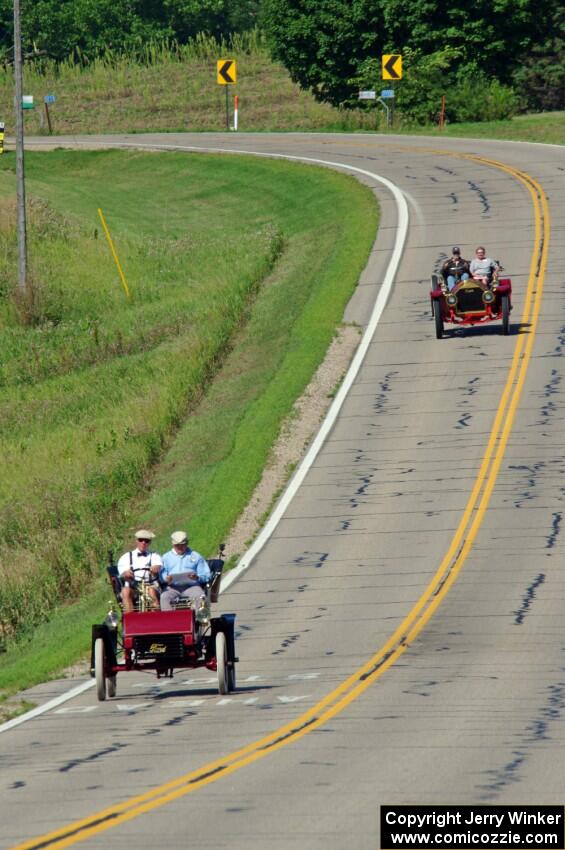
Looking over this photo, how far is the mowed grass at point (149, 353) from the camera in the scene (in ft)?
94.2

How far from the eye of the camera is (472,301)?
3519 cm

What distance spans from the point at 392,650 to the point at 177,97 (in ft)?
241

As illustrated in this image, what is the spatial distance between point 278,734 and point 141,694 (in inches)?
139

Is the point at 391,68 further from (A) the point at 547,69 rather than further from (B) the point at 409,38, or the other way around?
(A) the point at 547,69

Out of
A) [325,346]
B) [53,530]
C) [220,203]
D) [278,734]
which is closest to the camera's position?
[278,734]

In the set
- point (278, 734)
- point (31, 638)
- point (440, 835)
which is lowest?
point (31, 638)

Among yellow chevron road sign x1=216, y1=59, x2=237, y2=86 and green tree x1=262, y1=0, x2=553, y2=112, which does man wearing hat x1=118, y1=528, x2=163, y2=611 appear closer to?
green tree x1=262, y1=0, x2=553, y2=112

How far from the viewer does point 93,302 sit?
167 feet

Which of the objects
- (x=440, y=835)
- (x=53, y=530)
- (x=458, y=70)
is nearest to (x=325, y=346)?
(x=53, y=530)

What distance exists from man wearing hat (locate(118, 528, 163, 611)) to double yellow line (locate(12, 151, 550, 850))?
2317 millimetres

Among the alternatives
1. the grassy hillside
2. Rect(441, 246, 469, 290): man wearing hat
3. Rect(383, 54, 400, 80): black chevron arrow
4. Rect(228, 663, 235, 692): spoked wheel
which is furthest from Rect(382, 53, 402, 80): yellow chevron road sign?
Rect(228, 663, 235, 692): spoked wheel

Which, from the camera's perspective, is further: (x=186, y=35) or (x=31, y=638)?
(x=186, y=35)

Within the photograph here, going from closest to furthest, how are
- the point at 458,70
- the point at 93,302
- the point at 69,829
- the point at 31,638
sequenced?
the point at 69,829 < the point at 31,638 < the point at 93,302 < the point at 458,70

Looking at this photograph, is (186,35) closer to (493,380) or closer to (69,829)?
(493,380)
